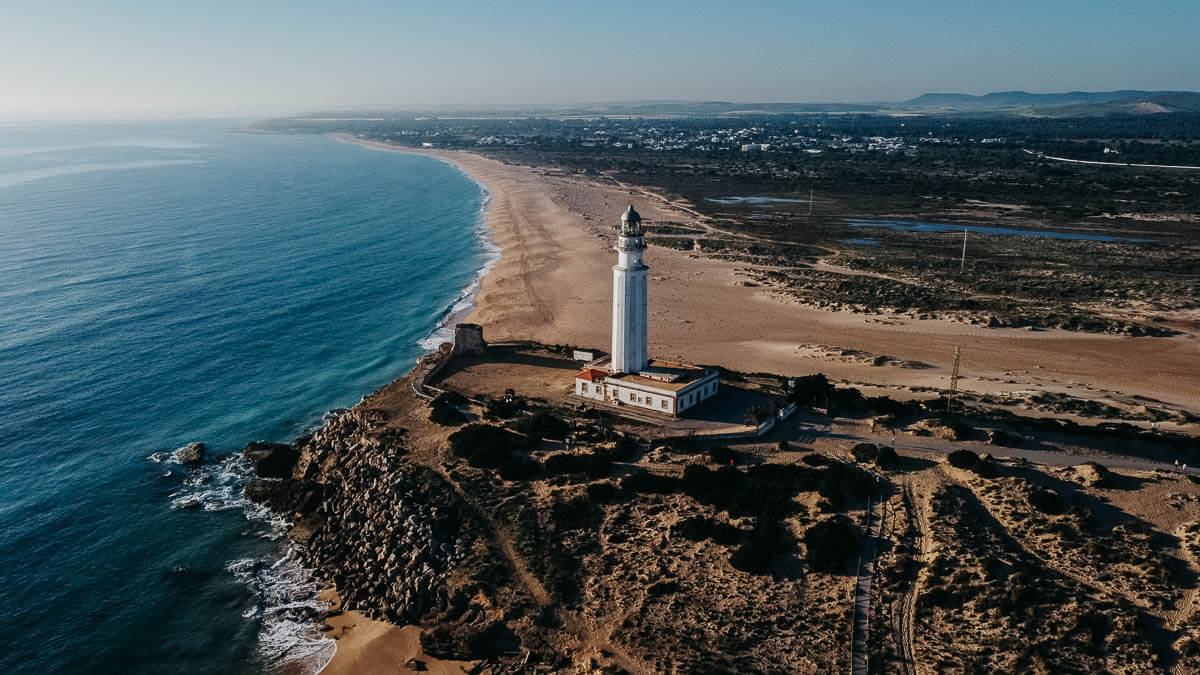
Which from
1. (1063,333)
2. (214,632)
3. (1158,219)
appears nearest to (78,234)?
(214,632)

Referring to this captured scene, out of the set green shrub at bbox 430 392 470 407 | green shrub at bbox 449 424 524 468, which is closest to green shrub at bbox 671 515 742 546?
green shrub at bbox 449 424 524 468

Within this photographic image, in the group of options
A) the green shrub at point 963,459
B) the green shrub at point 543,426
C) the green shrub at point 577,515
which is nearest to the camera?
the green shrub at point 577,515

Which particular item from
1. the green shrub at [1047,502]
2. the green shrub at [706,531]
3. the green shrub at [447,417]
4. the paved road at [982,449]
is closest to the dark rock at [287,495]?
the green shrub at [447,417]

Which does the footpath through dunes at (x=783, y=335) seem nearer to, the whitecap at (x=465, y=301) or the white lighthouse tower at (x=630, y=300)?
the whitecap at (x=465, y=301)

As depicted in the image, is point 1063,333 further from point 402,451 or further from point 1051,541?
point 402,451

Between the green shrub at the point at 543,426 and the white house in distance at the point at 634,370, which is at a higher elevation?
the white house in distance at the point at 634,370

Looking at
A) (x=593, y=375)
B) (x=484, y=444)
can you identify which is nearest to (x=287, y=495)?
(x=484, y=444)

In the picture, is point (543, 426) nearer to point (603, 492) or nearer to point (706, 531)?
→ point (603, 492)
